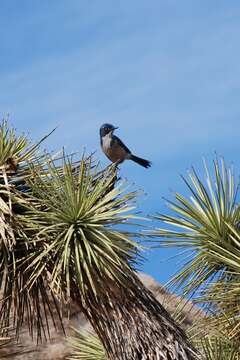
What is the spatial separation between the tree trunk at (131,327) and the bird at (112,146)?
261 centimetres

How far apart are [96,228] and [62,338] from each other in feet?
23.1

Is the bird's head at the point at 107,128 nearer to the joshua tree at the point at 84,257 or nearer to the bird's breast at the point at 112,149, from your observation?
the bird's breast at the point at 112,149

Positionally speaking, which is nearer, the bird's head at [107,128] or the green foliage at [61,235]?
the green foliage at [61,235]

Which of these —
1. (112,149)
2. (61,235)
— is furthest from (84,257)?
(112,149)

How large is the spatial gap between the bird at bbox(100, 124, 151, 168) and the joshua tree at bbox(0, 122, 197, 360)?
202 centimetres

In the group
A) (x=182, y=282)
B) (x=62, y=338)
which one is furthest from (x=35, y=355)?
(x=182, y=282)

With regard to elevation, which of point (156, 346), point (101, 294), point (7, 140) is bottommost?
point (156, 346)

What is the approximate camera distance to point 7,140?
9.77 m

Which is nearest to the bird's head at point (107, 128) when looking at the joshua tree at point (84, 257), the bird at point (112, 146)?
the bird at point (112, 146)

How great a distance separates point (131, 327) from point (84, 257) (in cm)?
100

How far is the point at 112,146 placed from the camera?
1155cm

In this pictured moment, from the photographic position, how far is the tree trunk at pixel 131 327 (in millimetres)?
9133

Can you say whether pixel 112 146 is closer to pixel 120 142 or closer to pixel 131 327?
pixel 120 142

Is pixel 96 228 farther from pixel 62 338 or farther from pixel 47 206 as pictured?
pixel 62 338
